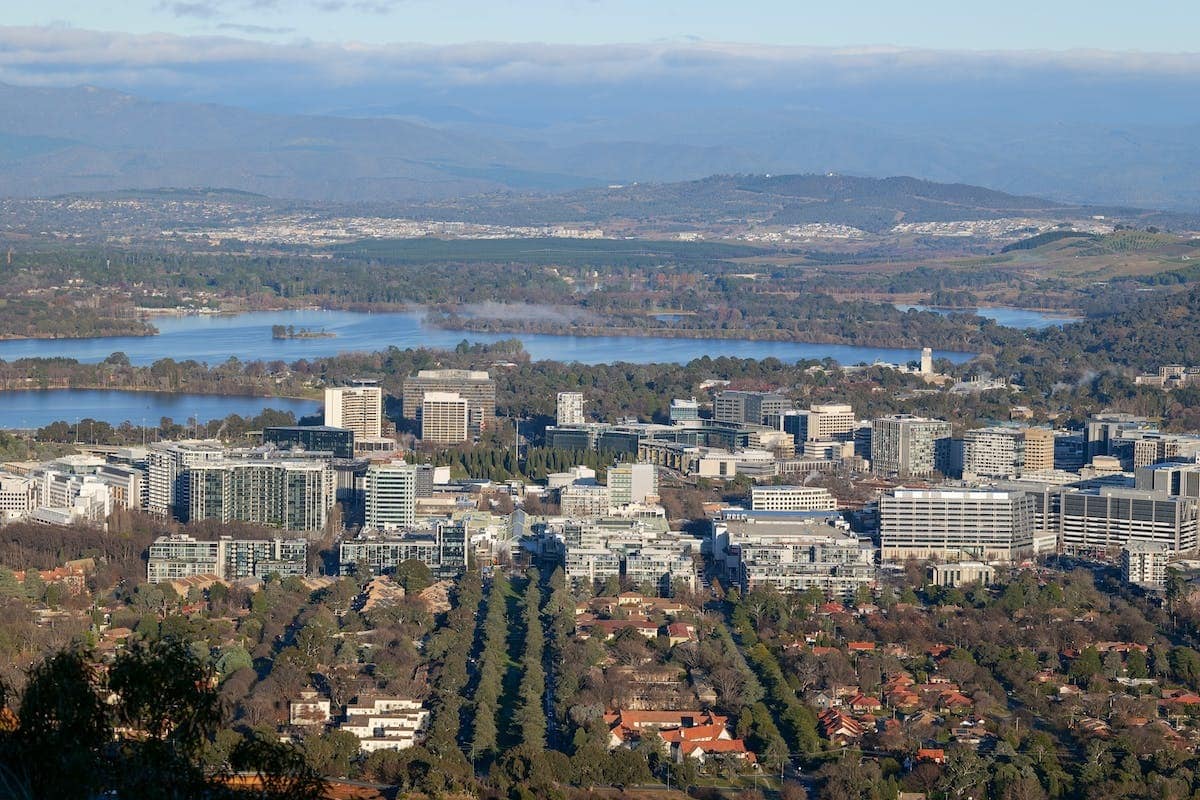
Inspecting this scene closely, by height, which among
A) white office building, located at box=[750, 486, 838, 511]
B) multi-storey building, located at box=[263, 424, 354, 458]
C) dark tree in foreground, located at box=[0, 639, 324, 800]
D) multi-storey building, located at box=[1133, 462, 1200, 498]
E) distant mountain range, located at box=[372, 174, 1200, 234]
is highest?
dark tree in foreground, located at box=[0, 639, 324, 800]

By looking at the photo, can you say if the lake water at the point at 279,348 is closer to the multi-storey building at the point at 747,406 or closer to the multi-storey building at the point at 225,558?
the multi-storey building at the point at 747,406

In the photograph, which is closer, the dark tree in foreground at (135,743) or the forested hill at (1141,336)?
the dark tree in foreground at (135,743)

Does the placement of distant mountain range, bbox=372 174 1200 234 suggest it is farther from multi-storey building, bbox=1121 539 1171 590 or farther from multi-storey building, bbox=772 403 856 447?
multi-storey building, bbox=1121 539 1171 590

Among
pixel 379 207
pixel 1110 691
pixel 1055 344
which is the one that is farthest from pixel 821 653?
pixel 379 207

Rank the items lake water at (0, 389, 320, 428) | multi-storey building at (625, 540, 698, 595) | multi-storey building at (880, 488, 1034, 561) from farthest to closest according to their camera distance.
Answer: lake water at (0, 389, 320, 428), multi-storey building at (880, 488, 1034, 561), multi-storey building at (625, 540, 698, 595)

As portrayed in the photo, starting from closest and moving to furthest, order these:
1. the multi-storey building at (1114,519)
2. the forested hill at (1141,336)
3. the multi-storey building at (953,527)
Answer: the multi-storey building at (953,527) < the multi-storey building at (1114,519) < the forested hill at (1141,336)

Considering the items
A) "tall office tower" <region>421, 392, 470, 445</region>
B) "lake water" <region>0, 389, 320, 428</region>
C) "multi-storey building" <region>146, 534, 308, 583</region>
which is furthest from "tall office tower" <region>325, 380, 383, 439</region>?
"multi-storey building" <region>146, 534, 308, 583</region>

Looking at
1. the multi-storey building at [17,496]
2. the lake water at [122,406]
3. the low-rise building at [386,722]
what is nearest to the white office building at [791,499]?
the multi-storey building at [17,496]
